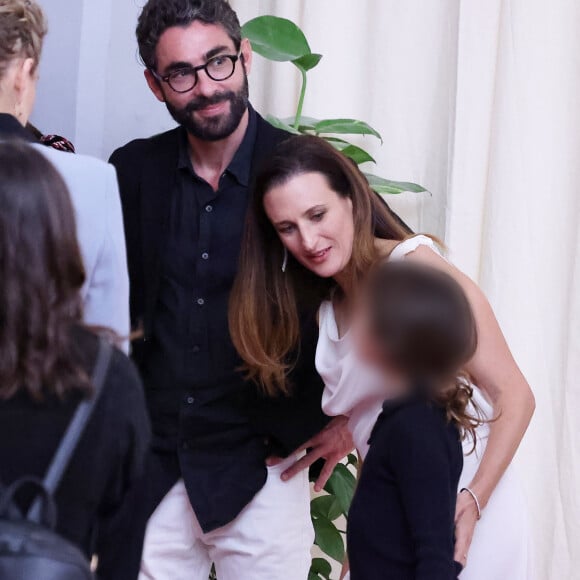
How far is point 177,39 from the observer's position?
1.95 m

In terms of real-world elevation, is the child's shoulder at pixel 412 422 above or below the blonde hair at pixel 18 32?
below

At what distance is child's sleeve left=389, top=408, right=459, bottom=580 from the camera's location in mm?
1312

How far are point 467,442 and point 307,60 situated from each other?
44.0 inches

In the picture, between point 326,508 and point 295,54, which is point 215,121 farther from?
point 326,508

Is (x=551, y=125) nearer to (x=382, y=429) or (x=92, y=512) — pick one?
(x=382, y=429)

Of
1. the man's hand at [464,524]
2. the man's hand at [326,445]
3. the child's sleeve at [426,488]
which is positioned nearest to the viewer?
the child's sleeve at [426,488]

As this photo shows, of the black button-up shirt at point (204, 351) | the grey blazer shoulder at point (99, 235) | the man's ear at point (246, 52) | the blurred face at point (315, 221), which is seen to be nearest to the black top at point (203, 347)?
the black button-up shirt at point (204, 351)

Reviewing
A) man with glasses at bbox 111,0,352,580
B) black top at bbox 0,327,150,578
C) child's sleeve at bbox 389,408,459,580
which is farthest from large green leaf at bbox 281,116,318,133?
black top at bbox 0,327,150,578

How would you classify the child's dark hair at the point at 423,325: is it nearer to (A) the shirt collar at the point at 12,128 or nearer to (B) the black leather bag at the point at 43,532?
(B) the black leather bag at the point at 43,532

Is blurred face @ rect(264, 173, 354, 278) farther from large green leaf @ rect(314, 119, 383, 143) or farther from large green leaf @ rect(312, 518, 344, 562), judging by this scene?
large green leaf @ rect(312, 518, 344, 562)

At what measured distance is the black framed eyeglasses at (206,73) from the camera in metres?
→ 1.94

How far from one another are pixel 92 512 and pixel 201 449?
83cm

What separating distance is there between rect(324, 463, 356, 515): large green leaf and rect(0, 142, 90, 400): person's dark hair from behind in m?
1.34

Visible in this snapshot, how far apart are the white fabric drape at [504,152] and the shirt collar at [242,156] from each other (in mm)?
717
